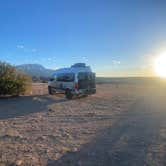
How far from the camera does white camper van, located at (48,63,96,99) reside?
496 inches

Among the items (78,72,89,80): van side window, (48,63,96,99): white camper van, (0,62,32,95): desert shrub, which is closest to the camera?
(48,63,96,99): white camper van

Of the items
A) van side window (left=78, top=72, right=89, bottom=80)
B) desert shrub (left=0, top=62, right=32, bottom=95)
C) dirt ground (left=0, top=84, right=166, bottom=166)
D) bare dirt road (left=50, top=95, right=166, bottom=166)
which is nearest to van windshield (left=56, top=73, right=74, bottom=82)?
van side window (left=78, top=72, right=89, bottom=80)

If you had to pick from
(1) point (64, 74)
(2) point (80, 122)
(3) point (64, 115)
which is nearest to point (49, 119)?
(3) point (64, 115)

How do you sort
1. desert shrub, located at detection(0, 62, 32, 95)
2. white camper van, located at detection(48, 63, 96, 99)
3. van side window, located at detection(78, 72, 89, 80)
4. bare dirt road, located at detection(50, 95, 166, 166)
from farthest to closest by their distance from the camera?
desert shrub, located at detection(0, 62, 32, 95)
van side window, located at detection(78, 72, 89, 80)
white camper van, located at detection(48, 63, 96, 99)
bare dirt road, located at detection(50, 95, 166, 166)

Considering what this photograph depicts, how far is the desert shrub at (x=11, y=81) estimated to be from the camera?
13.0 metres

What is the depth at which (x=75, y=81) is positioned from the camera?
12.4 m

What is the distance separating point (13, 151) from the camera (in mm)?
4258

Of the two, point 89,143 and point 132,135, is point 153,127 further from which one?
point 89,143

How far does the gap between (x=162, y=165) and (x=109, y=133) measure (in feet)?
7.01

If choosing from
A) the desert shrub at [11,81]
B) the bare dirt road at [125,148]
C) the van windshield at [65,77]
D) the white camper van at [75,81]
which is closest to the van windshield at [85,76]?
the white camper van at [75,81]

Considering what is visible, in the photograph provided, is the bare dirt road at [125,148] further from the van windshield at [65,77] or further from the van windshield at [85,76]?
the van windshield at [65,77]

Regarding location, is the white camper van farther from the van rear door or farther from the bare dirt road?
the bare dirt road

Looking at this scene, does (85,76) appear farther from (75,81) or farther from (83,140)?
(83,140)

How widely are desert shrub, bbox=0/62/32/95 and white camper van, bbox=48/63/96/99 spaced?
8.52 ft
